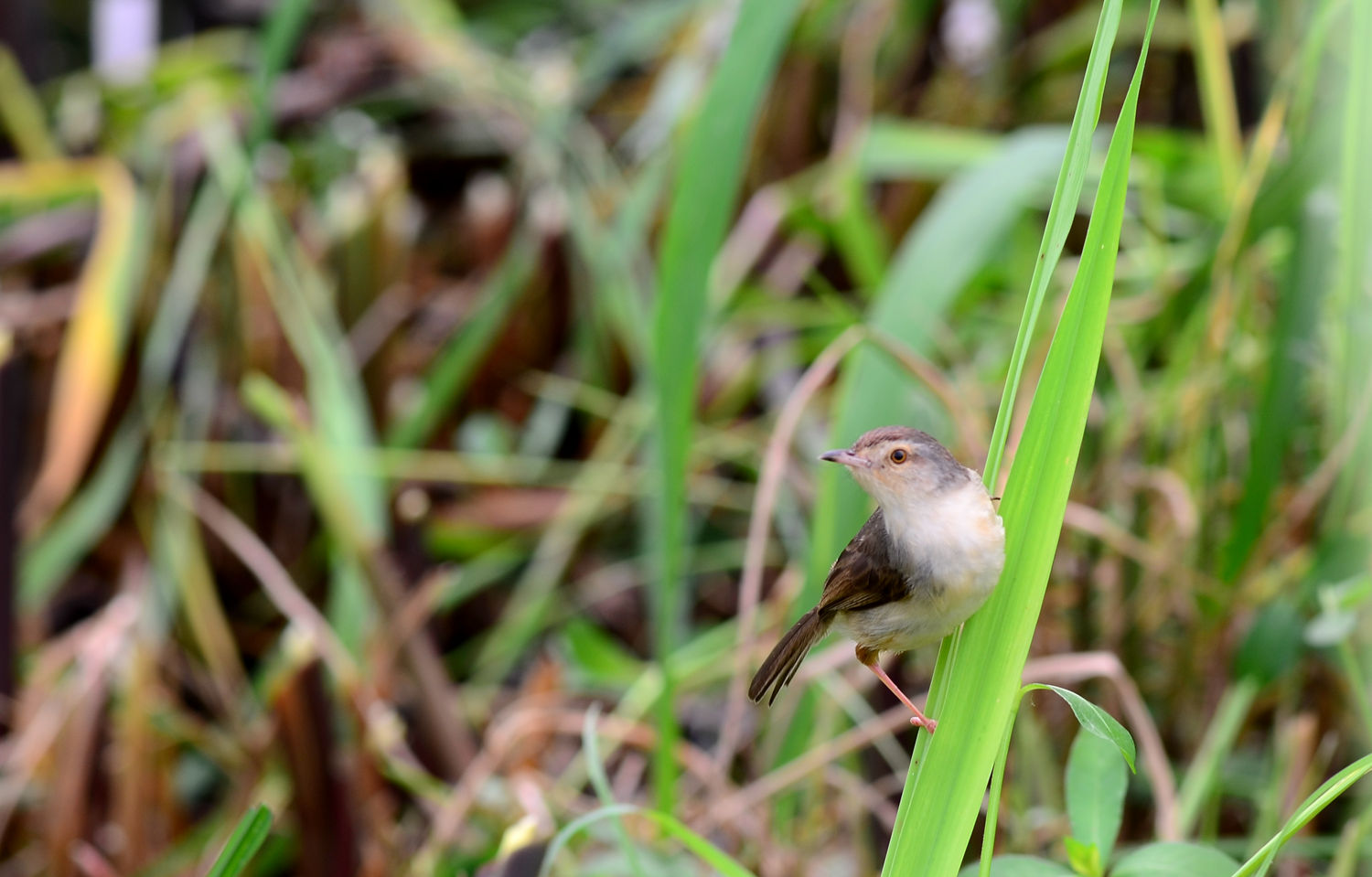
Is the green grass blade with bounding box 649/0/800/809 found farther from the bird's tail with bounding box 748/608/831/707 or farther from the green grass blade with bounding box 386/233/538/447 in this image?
the green grass blade with bounding box 386/233/538/447

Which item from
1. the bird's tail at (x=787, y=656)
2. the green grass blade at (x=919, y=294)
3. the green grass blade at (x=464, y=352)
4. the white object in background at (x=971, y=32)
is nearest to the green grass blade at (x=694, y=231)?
the green grass blade at (x=919, y=294)

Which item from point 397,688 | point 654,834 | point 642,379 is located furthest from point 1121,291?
point 397,688

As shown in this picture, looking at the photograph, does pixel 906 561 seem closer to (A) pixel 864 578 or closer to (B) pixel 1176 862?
(A) pixel 864 578

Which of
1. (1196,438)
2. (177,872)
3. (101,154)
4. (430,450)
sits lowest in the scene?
(177,872)

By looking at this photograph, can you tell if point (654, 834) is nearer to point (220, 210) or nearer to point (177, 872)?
point (177, 872)

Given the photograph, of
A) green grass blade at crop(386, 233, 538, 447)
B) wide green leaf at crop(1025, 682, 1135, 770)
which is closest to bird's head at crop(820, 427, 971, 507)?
wide green leaf at crop(1025, 682, 1135, 770)

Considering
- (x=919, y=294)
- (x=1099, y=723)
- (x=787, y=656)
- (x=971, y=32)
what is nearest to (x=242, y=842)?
→ (x=787, y=656)
